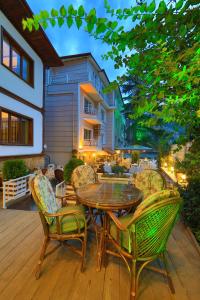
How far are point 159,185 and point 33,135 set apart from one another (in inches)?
252

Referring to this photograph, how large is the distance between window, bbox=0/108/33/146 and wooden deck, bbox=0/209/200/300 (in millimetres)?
4497

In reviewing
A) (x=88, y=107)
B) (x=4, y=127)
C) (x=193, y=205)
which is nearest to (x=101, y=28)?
(x=193, y=205)

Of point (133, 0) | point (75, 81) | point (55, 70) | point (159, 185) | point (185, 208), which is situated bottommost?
point (185, 208)

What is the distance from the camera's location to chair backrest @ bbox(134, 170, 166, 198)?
3379 millimetres

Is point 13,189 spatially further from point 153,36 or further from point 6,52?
point 153,36

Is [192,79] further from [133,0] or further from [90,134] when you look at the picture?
[90,134]

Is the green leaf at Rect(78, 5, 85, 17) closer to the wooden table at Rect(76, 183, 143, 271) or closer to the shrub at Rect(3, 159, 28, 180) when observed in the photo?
the wooden table at Rect(76, 183, 143, 271)

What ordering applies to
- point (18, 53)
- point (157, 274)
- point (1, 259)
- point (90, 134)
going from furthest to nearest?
point (90, 134), point (18, 53), point (1, 259), point (157, 274)

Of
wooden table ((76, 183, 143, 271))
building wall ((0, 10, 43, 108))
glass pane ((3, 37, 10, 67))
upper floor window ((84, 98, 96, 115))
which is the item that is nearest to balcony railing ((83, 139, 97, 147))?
upper floor window ((84, 98, 96, 115))

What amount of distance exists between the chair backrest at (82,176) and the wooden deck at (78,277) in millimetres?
1230

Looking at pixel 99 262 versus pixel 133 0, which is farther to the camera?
pixel 99 262

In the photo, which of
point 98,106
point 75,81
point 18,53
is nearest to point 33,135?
point 18,53

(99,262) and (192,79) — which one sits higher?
(192,79)

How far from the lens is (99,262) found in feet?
7.43
